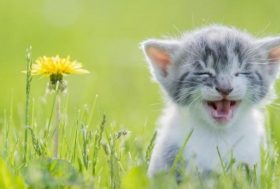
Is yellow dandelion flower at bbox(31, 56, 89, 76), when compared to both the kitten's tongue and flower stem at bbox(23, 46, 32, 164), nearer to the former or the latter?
flower stem at bbox(23, 46, 32, 164)

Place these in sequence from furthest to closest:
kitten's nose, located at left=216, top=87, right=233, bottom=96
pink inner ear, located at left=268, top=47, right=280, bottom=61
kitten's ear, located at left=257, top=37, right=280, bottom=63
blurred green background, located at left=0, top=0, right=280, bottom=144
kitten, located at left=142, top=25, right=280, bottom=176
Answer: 1. blurred green background, located at left=0, top=0, right=280, bottom=144
2. pink inner ear, located at left=268, top=47, right=280, bottom=61
3. kitten's ear, located at left=257, top=37, right=280, bottom=63
4. kitten, located at left=142, top=25, right=280, bottom=176
5. kitten's nose, located at left=216, top=87, right=233, bottom=96

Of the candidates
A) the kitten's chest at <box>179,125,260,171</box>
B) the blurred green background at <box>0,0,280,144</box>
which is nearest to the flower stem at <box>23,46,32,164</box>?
the kitten's chest at <box>179,125,260,171</box>

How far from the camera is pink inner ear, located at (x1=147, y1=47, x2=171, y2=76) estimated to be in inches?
261

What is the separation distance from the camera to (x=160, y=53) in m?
6.66

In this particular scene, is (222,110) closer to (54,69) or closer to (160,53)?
(160,53)

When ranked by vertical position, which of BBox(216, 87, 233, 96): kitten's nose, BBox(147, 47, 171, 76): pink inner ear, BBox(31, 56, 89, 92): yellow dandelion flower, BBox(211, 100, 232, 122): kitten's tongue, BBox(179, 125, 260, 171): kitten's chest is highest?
BBox(147, 47, 171, 76): pink inner ear

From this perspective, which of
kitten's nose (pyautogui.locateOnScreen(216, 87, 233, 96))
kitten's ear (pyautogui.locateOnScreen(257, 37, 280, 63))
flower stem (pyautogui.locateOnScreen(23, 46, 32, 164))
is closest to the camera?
flower stem (pyautogui.locateOnScreen(23, 46, 32, 164))

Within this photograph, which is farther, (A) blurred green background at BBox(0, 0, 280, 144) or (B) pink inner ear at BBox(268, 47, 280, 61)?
(A) blurred green background at BBox(0, 0, 280, 144)

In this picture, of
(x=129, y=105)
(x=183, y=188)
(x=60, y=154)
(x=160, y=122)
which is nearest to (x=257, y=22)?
(x=129, y=105)

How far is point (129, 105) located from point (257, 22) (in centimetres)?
475

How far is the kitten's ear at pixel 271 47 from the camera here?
6.50 metres

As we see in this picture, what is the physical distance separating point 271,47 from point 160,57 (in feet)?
2.70

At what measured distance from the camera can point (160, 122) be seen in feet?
22.5

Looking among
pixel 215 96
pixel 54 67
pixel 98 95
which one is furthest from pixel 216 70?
pixel 98 95
